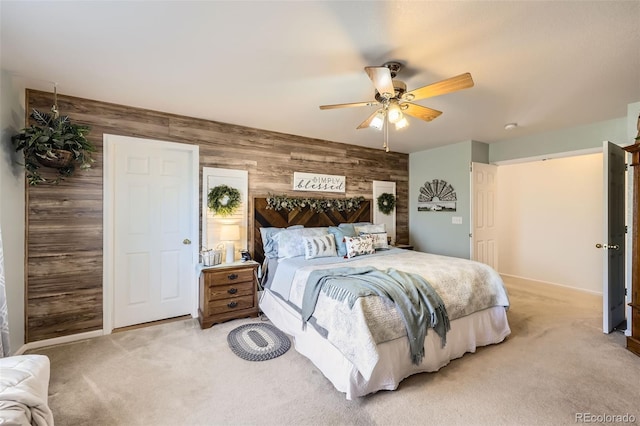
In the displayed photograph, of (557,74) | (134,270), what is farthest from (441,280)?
(134,270)

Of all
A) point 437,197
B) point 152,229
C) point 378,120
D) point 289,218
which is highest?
point 378,120

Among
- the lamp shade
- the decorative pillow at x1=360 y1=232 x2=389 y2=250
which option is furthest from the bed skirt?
the decorative pillow at x1=360 y1=232 x2=389 y2=250

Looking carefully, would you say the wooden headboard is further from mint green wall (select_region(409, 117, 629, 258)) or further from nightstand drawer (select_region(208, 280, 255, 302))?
mint green wall (select_region(409, 117, 629, 258))

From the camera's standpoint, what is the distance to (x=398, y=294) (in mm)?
2174

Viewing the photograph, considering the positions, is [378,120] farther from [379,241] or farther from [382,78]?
[379,241]

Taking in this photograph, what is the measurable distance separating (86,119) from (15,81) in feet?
1.80

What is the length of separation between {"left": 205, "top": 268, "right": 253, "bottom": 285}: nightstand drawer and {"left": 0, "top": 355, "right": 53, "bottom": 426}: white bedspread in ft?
5.45

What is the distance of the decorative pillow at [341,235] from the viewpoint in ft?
11.9

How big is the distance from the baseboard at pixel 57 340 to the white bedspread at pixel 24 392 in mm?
1630

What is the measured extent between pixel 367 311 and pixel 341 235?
1.89 meters

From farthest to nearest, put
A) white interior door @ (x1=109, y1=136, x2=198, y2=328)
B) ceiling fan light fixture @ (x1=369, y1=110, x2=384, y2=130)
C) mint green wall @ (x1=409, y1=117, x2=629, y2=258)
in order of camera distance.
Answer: mint green wall @ (x1=409, y1=117, x2=629, y2=258) < white interior door @ (x1=109, y1=136, x2=198, y2=328) < ceiling fan light fixture @ (x1=369, y1=110, x2=384, y2=130)

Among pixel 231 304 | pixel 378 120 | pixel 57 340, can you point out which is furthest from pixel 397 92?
pixel 57 340

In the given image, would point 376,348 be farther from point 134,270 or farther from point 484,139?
point 484,139

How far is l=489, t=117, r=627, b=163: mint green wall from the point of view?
3443 mm
